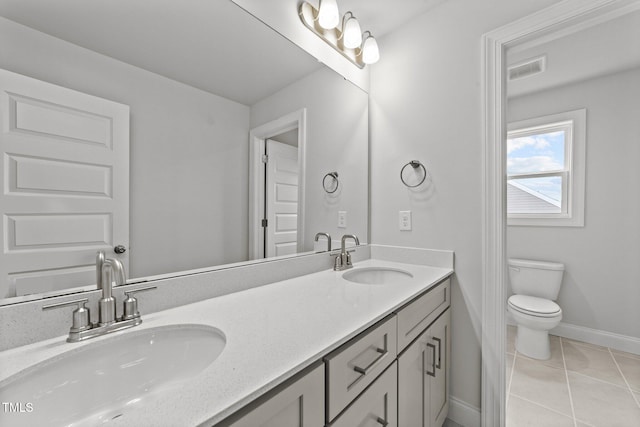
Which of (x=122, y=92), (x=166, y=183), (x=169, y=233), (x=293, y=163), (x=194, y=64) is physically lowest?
(x=169, y=233)

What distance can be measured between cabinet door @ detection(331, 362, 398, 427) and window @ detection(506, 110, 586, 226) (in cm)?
254

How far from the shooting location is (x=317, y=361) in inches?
25.5

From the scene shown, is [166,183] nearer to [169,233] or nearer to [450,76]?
[169,233]

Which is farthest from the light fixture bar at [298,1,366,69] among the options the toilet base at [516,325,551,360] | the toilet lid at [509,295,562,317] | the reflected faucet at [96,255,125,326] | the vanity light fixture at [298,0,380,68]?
the toilet base at [516,325,551,360]

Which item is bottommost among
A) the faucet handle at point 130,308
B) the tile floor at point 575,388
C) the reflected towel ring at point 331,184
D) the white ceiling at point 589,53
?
the tile floor at point 575,388

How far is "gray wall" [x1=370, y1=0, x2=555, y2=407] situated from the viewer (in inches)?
57.1

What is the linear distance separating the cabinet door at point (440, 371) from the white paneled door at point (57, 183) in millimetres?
1326

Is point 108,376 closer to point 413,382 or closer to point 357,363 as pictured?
point 357,363

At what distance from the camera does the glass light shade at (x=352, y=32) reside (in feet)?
5.27

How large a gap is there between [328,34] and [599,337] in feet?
10.6

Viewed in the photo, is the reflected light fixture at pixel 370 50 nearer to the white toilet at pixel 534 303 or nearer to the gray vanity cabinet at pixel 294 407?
the gray vanity cabinet at pixel 294 407

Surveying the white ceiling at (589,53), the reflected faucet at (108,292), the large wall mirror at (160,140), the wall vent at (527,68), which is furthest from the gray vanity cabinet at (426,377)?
the wall vent at (527,68)

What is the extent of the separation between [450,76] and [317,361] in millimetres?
1634

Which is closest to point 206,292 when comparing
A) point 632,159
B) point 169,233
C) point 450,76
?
point 169,233
